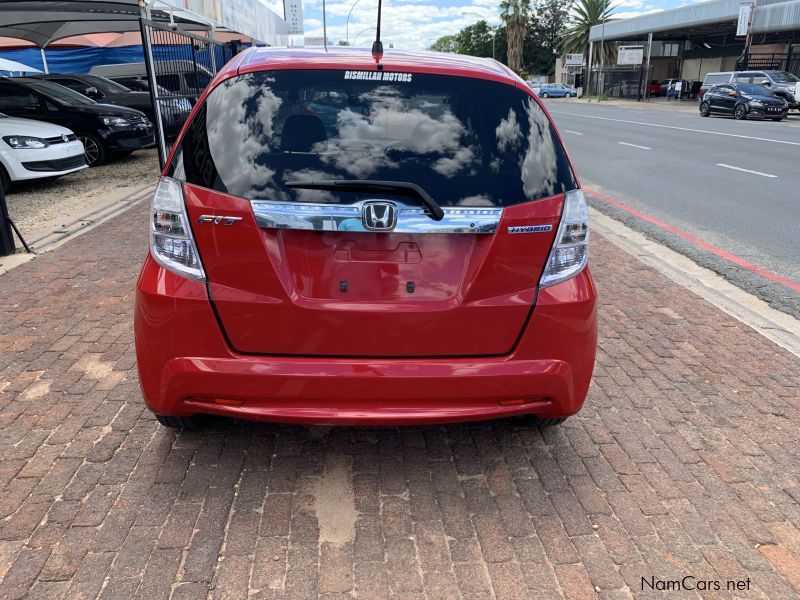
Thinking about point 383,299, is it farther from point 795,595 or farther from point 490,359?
point 795,595

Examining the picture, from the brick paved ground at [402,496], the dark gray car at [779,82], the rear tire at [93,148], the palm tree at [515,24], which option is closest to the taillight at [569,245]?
the brick paved ground at [402,496]

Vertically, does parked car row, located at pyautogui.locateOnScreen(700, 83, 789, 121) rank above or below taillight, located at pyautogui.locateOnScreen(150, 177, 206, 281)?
below

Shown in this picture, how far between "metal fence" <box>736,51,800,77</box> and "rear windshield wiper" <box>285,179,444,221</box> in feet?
145

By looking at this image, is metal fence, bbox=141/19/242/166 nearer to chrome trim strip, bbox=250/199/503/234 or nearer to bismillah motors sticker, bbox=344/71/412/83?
bismillah motors sticker, bbox=344/71/412/83

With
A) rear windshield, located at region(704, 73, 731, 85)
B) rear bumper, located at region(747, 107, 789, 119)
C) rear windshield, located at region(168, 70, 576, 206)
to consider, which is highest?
rear windshield, located at region(168, 70, 576, 206)

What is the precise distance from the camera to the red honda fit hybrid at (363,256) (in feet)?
8.33

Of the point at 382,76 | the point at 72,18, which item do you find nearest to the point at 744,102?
the point at 72,18

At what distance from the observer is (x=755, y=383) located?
4008 millimetres

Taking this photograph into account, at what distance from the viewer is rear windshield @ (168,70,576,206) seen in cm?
259

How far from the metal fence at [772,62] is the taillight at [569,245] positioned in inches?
1719

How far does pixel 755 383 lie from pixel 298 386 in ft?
9.53

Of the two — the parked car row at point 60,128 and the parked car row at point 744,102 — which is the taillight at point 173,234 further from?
the parked car row at point 744,102

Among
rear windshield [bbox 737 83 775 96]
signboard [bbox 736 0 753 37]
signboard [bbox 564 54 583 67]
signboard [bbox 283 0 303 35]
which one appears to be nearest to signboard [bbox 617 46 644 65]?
signboard [bbox 736 0 753 37]

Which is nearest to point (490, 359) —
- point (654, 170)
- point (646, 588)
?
point (646, 588)
